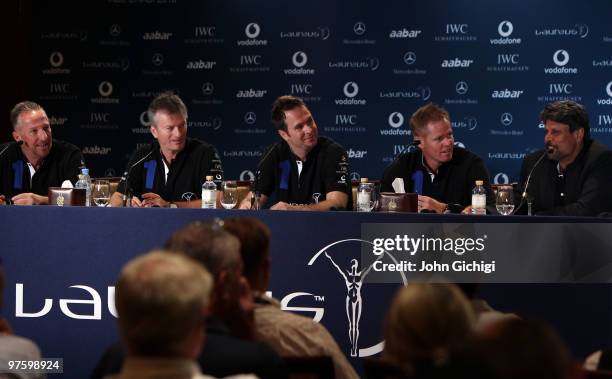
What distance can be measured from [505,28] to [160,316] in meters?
6.94

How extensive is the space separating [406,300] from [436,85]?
677 centimetres

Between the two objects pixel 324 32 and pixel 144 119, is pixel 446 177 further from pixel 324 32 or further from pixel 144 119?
pixel 144 119

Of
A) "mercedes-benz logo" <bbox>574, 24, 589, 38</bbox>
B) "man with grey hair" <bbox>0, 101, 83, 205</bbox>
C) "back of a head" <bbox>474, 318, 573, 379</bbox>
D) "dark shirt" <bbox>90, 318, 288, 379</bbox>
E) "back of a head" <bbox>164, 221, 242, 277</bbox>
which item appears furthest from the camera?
"mercedes-benz logo" <bbox>574, 24, 589, 38</bbox>

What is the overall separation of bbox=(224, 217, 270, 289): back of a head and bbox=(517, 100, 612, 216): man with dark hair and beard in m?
2.71

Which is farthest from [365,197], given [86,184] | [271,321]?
[271,321]

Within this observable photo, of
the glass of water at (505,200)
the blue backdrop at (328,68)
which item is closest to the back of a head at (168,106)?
the glass of water at (505,200)

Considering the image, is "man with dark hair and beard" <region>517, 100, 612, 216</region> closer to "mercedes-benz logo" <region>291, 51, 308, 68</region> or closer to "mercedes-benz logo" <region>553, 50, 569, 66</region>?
"mercedes-benz logo" <region>553, 50, 569, 66</region>

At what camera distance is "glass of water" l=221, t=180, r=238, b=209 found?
487 centimetres

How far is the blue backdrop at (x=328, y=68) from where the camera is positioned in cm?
812

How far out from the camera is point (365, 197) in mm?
4840

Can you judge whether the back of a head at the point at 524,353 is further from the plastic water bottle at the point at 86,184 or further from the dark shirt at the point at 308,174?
the dark shirt at the point at 308,174

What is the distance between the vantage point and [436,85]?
8.29m

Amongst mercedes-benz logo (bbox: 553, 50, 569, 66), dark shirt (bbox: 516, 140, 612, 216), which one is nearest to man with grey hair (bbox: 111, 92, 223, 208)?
dark shirt (bbox: 516, 140, 612, 216)

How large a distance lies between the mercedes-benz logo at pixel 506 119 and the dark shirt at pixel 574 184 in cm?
278
